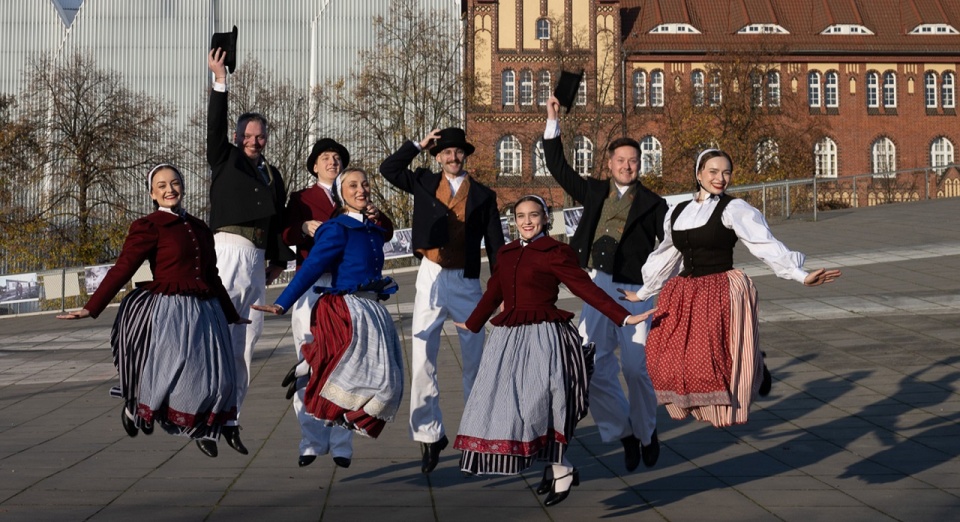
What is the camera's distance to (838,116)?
218 ft

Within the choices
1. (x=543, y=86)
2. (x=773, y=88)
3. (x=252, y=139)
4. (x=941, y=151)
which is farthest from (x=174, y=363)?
(x=941, y=151)

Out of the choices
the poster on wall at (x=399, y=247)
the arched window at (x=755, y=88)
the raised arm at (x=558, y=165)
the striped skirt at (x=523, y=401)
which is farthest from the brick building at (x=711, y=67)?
the striped skirt at (x=523, y=401)

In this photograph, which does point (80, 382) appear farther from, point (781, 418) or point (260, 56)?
point (260, 56)

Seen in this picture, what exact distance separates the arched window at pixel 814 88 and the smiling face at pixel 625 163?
196 ft

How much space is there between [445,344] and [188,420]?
8663 mm

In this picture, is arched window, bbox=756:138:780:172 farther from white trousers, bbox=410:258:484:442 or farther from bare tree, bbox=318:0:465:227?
white trousers, bbox=410:258:484:442

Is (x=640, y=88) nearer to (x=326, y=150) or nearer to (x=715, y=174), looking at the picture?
(x=326, y=150)

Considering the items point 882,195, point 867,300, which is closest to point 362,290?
point 867,300

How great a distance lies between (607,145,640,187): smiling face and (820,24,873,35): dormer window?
198 feet

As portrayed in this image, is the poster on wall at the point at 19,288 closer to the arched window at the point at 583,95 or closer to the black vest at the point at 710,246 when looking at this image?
the black vest at the point at 710,246

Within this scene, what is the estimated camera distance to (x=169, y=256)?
786 centimetres

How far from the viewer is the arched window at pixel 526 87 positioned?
61969 millimetres

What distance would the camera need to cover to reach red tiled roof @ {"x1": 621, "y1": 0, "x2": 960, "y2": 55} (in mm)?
64250

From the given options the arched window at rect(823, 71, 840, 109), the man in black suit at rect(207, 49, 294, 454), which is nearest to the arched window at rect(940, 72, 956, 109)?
the arched window at rect(823, 71, 840, 109)
